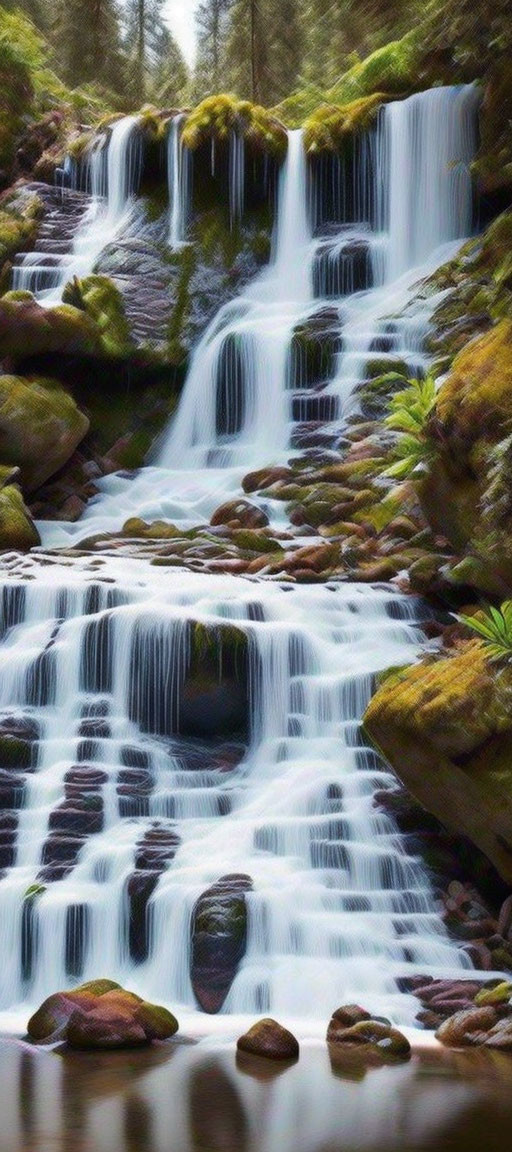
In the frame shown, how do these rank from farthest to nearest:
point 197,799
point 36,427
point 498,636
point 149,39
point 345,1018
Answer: point 149,39 < point 36,427 < point 197,799 < point 498,636 < point 345,1018

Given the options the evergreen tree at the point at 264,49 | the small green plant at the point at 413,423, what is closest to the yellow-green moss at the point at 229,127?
the small green plant at the point at 413,423

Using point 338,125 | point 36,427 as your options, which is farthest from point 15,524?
point 338,125

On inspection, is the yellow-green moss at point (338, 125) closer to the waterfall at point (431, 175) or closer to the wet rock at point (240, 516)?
the waterfall at point (431, 175)

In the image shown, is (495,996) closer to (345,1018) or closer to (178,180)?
(345,1018)

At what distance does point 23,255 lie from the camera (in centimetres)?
1895

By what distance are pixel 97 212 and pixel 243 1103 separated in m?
16.8

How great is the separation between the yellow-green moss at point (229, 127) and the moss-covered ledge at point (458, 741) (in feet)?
42.0

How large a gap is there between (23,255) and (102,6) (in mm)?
11641

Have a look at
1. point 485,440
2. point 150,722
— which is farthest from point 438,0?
point 150,722

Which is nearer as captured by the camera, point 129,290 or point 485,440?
point 485,440

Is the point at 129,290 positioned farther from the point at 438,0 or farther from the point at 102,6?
the point at 102,6

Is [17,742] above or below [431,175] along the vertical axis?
below

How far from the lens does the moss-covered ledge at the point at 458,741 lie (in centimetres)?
759

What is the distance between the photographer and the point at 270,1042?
6254 millimetres
